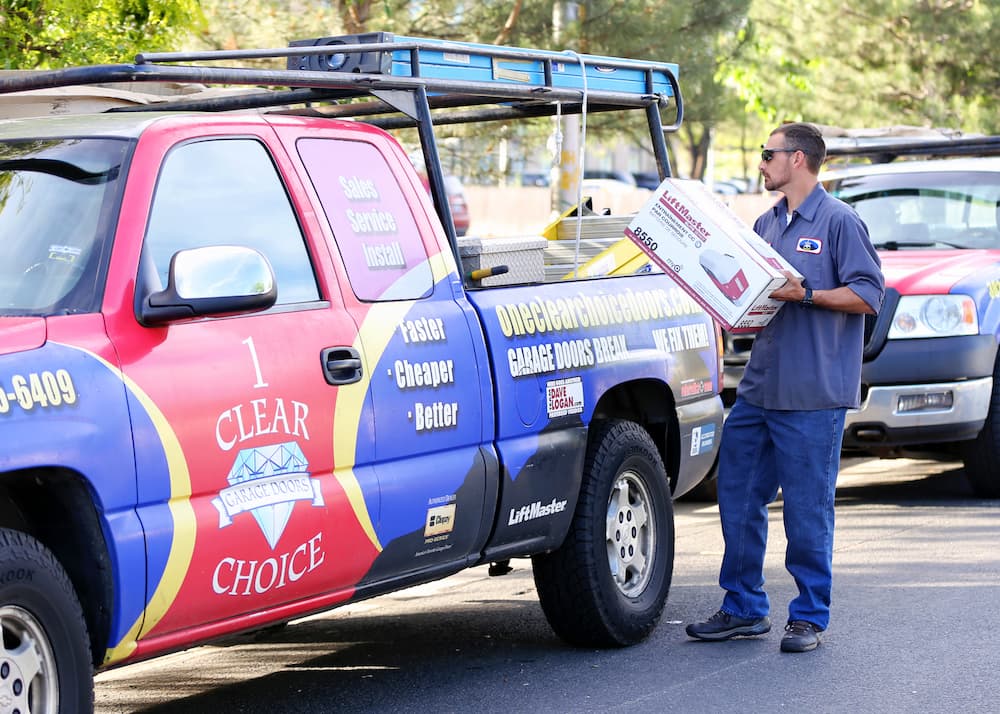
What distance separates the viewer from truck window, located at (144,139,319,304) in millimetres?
4469

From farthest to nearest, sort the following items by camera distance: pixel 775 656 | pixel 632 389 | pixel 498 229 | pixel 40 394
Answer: pixel 498 229
pixel 632 389
pixel 775 656
pixel 40 394

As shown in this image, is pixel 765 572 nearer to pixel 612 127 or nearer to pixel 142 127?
pixel 142 127

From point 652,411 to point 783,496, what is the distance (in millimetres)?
713

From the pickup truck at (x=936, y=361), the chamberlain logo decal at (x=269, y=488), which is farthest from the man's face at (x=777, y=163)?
the pickup truck at (x=936, y=361)

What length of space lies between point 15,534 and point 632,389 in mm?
3091

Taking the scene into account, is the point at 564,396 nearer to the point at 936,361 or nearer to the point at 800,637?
the point at 800,637

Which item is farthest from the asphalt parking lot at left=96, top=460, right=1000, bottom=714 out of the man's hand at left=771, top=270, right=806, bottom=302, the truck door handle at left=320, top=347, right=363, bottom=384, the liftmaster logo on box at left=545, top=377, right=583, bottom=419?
the man's hand at left=771, top=270, right=806, bottom=302

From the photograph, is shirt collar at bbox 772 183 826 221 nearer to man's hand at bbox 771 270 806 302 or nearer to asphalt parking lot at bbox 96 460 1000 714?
man's hand at bbox 771 270 806 302

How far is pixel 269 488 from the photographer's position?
4480mm

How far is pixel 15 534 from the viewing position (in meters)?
3.88

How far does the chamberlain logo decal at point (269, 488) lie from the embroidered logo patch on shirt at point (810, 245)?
90.8 inches

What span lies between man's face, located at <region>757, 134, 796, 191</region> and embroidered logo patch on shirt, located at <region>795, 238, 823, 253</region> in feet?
0.81

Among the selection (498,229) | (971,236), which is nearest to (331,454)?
(971,236)

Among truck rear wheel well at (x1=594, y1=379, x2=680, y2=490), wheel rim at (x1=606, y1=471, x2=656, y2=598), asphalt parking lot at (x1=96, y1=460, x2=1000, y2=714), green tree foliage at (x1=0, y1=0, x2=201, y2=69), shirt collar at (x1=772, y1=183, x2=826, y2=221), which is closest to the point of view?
asphalt parking lot at (x1=96, y1=460, x2=1000, y2=714)
